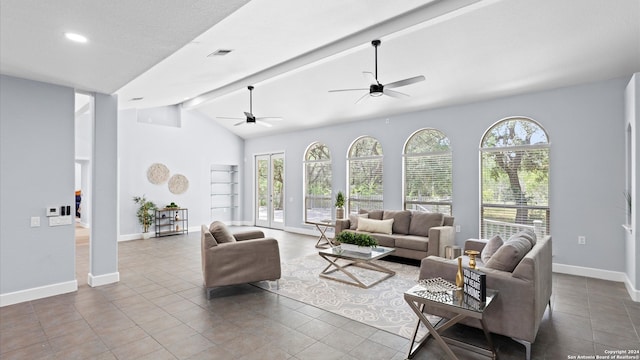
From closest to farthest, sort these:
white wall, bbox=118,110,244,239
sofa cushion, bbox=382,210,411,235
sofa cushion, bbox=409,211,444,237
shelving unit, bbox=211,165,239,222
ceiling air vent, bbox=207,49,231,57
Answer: ceiling air vent, bbox=207,49,231,57, sofa cushion, bbox=409,211,444,237, sofa cushion, bbox=382,210,411,235, white wall, bbox=118,110,244,239, shelving unit, bbox=211,165,239,222

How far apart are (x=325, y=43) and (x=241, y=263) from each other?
10.4ft

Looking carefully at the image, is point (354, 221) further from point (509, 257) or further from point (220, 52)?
point (220, 52)

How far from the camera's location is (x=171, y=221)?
28.3ft

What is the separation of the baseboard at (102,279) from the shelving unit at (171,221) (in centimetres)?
391

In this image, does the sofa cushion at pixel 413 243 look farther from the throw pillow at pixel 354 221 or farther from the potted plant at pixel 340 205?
the potted plant at pixel 340 205

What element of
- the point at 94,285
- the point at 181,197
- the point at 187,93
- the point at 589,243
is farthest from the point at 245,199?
the point at 589,243

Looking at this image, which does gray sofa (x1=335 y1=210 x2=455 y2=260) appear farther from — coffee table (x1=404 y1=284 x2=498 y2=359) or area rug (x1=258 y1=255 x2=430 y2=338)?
coffee table (x1=404 y1=284 x2=498 y2=359)

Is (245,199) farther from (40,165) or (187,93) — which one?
Result: (40,165)

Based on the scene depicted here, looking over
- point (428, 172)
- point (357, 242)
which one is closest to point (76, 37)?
point (357, 242)

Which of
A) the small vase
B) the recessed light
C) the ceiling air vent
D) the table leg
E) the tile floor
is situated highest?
the ceiling air vent

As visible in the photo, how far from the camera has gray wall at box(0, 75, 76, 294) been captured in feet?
12.0

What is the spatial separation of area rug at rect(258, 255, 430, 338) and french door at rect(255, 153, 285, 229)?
4.27m

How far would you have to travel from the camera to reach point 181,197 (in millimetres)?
8938

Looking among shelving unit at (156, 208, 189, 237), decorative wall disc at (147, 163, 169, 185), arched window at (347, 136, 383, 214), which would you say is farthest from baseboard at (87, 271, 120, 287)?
arched window at (347, 136, 383, 214)
